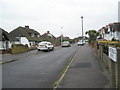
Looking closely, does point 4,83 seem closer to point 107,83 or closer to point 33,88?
point 33,88

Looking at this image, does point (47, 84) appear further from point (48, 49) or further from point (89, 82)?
point (48, 49)

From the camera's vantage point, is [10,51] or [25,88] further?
[10,51]

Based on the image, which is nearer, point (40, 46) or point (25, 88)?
point (25, 88)

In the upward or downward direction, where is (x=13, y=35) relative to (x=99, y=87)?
upward

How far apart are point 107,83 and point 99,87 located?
2.00 feet

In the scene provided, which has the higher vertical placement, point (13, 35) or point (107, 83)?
point (13, 35)

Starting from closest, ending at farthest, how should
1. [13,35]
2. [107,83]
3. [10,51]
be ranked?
1. [107,83]
2. [10,51]
3. [13,35]

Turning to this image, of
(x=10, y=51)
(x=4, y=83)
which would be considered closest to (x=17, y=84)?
(x=4, y=83)

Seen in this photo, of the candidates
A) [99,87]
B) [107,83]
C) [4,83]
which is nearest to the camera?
[99,87]

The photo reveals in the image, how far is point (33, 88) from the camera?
6.02 metres

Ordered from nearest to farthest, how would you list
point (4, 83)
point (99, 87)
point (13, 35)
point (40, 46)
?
1. point (99, 87)
2. point (4, 83)
3. point (40, 46)
4. point (13, 35)

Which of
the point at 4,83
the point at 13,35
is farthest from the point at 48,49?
the point at 13,35

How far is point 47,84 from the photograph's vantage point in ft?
21.7

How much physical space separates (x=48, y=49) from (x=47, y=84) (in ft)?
66.7
